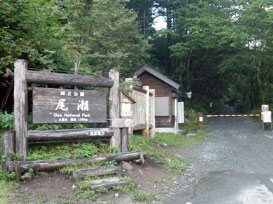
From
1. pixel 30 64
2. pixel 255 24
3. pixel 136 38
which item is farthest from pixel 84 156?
pixel 255 24

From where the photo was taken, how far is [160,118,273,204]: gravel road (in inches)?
225

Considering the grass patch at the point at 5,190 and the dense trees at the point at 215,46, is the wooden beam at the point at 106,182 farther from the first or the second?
the dense trees at the point at 215,46

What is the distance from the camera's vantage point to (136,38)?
58.9ft

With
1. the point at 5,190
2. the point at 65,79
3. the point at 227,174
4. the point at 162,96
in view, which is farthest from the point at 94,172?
the point at 162,96

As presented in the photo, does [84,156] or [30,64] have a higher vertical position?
[30,64]

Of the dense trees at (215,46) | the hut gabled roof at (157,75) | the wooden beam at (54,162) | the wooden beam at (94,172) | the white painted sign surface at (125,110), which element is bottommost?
the wooden beam at (94,172)

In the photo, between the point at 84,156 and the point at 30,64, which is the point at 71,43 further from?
the point at 84,156

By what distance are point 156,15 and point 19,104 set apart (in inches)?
1061

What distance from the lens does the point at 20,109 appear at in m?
6.11

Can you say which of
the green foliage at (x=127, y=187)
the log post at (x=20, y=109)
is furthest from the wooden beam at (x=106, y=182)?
the log post at (x=20, y=109)

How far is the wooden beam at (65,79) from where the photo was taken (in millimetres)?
6312

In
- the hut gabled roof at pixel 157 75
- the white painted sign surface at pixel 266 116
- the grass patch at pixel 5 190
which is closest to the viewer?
the grass patch at pixel 5 190

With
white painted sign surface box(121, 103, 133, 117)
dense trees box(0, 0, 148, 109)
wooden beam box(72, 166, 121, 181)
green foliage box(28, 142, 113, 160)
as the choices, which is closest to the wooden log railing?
green foliage box(28, 142, 113, 160)

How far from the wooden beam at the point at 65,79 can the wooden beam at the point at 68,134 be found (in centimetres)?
111
